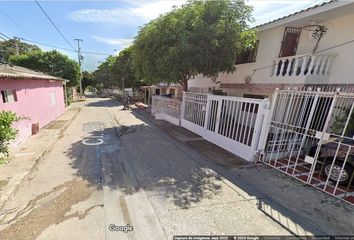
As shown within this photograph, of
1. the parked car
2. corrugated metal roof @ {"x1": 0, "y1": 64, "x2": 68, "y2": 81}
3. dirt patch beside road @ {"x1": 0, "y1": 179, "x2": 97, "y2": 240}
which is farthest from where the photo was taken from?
corrugated metal roof @ {"x1": 0, "y1": 64, "x2": 68, "y2": 81}

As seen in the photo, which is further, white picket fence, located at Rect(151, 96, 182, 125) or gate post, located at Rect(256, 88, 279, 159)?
white picket fence, located at Rect(151, 96, 182, 125)

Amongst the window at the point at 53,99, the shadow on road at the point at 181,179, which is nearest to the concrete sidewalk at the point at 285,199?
the shadow on road at the point at 181,179

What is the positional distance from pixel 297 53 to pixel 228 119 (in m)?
4.48

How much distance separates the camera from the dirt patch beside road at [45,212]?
10.3 feet

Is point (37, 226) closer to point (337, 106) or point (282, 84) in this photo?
point (337, 106)

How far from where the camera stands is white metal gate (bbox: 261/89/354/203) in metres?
4.77

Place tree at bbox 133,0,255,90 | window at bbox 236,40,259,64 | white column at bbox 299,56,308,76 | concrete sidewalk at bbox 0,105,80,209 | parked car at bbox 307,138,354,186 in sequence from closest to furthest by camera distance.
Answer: concrete sidewalk at bbox 0,105,80,209
parked car at bbox 307,138,354,186
white column at bbox 299,56,308,76
tree at bbox 133,0,255,90
window at bbox 236,40,259,64

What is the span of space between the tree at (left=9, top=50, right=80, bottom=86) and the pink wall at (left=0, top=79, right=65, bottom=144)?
1096 cm

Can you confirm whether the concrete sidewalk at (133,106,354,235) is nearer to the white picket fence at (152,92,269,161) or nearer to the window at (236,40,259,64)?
the white picket fence at (152,92,269,161)

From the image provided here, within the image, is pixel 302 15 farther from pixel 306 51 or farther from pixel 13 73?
pixel 13 73

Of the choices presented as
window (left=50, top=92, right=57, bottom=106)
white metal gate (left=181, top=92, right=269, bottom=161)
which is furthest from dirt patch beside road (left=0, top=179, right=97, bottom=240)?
window (left=50, top=92, right=57, bottom=106)

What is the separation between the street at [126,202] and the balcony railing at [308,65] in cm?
538

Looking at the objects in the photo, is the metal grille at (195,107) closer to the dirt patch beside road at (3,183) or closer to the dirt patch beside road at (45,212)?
the dirt patch beside road at (45,212)

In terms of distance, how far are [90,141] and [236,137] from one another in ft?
20.3
